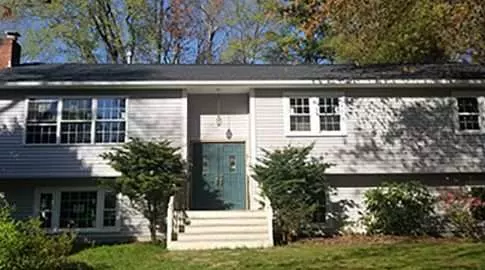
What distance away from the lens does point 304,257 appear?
33.0 feet

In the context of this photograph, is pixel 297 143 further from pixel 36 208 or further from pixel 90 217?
pixel 36 208

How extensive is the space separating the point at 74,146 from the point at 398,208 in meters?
9.57

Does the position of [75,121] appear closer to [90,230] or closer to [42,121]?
[42,121]

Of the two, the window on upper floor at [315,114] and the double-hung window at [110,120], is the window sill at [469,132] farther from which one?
the double-hung window at [110,120]

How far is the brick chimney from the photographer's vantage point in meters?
17.0

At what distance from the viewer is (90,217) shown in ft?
47.6

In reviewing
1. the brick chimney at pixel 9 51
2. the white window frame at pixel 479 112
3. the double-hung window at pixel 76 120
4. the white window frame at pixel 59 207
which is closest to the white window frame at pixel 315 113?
the white window frame at pixel 479 112

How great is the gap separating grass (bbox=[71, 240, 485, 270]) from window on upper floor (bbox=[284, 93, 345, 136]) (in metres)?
3.97

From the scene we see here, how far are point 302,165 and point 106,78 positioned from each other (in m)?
6.40

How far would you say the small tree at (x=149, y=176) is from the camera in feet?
42.0

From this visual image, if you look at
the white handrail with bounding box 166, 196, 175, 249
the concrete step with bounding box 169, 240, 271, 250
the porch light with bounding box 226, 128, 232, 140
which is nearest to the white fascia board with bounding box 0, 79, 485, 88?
the porch light with bounding box 226, 128, 232, 140

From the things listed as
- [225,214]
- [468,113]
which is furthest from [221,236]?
[468,113]

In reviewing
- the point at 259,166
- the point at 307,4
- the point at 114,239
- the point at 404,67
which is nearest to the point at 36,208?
the point at 114,239

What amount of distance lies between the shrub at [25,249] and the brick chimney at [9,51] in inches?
383
